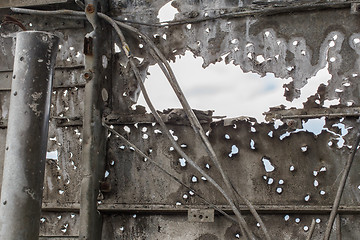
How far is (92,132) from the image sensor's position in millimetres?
4398

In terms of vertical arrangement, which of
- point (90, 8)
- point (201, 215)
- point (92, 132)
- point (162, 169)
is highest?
point (90, 8)

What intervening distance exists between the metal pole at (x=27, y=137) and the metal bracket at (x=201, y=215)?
125cm

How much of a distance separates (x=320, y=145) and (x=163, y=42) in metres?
1.68

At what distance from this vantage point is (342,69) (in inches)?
161

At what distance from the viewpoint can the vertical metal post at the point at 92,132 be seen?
4297 millimetres

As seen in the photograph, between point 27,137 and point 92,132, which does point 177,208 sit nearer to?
point 92,132

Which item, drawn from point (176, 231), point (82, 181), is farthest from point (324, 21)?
point (82, 181)

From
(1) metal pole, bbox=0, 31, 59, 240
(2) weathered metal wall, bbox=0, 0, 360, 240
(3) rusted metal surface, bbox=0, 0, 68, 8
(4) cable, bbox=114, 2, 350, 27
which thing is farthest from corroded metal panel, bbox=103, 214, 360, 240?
(3) rusted metal surface, bbox=0, 0, 68, 8

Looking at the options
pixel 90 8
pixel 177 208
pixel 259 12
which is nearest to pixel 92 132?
pixel 177 208

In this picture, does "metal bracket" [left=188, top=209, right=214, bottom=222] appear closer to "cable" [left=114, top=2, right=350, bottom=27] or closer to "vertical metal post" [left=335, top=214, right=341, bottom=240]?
"vertical metal post" [left=335, top=214, right=341, bottom=240]

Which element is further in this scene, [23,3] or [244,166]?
[23,3]

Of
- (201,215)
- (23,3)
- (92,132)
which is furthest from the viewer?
(23,3)

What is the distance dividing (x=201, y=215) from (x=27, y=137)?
5.14ft

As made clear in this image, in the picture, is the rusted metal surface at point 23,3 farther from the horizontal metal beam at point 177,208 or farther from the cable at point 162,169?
the horizontal metal beam at point 177,208
